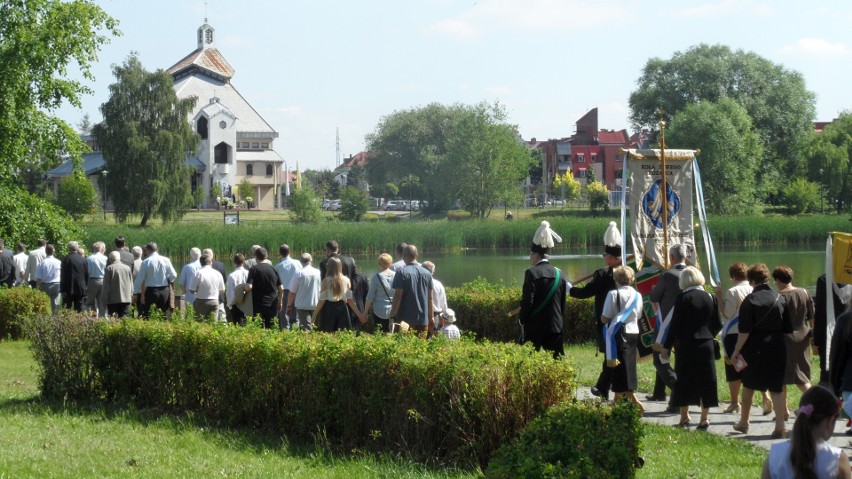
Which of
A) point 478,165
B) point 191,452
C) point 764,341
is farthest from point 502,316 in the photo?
point 478,165

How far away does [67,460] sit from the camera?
26.0 feet

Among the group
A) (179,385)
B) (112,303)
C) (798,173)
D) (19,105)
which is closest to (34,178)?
(798,173)

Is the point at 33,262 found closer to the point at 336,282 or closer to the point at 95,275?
the point at 95,275

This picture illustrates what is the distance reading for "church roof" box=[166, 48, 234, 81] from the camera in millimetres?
101806

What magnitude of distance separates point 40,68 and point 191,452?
17.3 metres

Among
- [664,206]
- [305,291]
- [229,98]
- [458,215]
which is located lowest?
[458,215]

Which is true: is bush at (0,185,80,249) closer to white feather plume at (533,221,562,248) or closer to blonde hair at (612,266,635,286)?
white feather plume at (533,221,562,248)

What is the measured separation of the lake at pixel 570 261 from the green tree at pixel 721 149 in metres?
10.8

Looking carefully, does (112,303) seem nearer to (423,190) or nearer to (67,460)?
(67,460)

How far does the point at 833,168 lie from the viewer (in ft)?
248

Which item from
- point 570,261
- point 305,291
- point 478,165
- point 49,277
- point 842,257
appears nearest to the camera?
point 842,257

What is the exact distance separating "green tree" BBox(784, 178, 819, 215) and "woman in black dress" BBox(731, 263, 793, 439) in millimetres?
67954

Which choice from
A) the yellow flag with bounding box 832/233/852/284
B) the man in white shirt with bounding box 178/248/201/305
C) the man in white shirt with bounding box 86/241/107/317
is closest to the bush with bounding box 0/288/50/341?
the man in white shirt with bounding box 86/241/107/317

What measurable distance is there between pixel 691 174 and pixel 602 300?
4.74m
